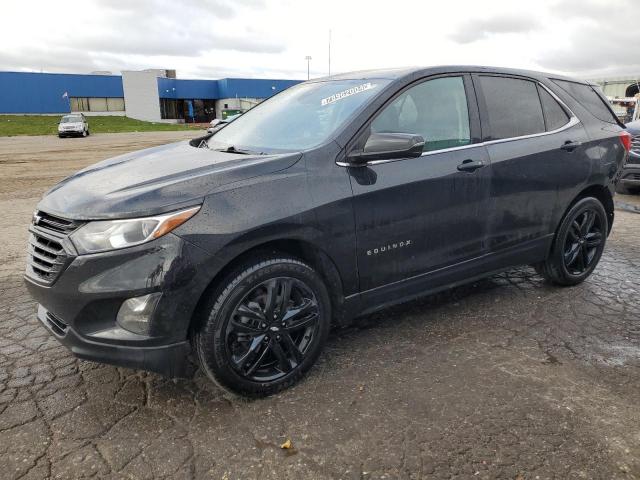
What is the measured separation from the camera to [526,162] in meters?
3.80

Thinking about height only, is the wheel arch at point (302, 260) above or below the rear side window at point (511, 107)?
below

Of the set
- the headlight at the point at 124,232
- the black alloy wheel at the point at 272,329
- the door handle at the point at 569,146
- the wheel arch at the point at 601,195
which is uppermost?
the door handle at the point at 569,146

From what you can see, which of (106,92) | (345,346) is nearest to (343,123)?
(345,346)

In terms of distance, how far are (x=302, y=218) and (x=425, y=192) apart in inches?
35.6

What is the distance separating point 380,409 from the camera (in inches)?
108

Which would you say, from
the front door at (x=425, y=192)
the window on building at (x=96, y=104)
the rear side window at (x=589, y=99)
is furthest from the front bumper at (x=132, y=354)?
the window on building at (x=96, y=104)

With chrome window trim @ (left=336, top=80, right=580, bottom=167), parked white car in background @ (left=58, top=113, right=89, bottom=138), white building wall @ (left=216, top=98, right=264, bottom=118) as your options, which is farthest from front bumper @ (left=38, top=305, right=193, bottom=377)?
white building wall @ (left=216, top=98, right=264, bottom=118)

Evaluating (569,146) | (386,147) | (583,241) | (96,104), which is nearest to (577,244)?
(583,241)

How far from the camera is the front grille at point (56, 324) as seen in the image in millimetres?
2624

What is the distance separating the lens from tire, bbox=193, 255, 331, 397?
262 cm

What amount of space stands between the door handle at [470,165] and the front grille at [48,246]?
2328 millimetres

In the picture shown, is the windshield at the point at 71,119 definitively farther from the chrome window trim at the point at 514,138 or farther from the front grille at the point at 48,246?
the chrome window trim at the point at 514,138

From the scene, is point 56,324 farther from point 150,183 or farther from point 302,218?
point 302,218

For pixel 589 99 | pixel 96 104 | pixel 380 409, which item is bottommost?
pixel 380 409
